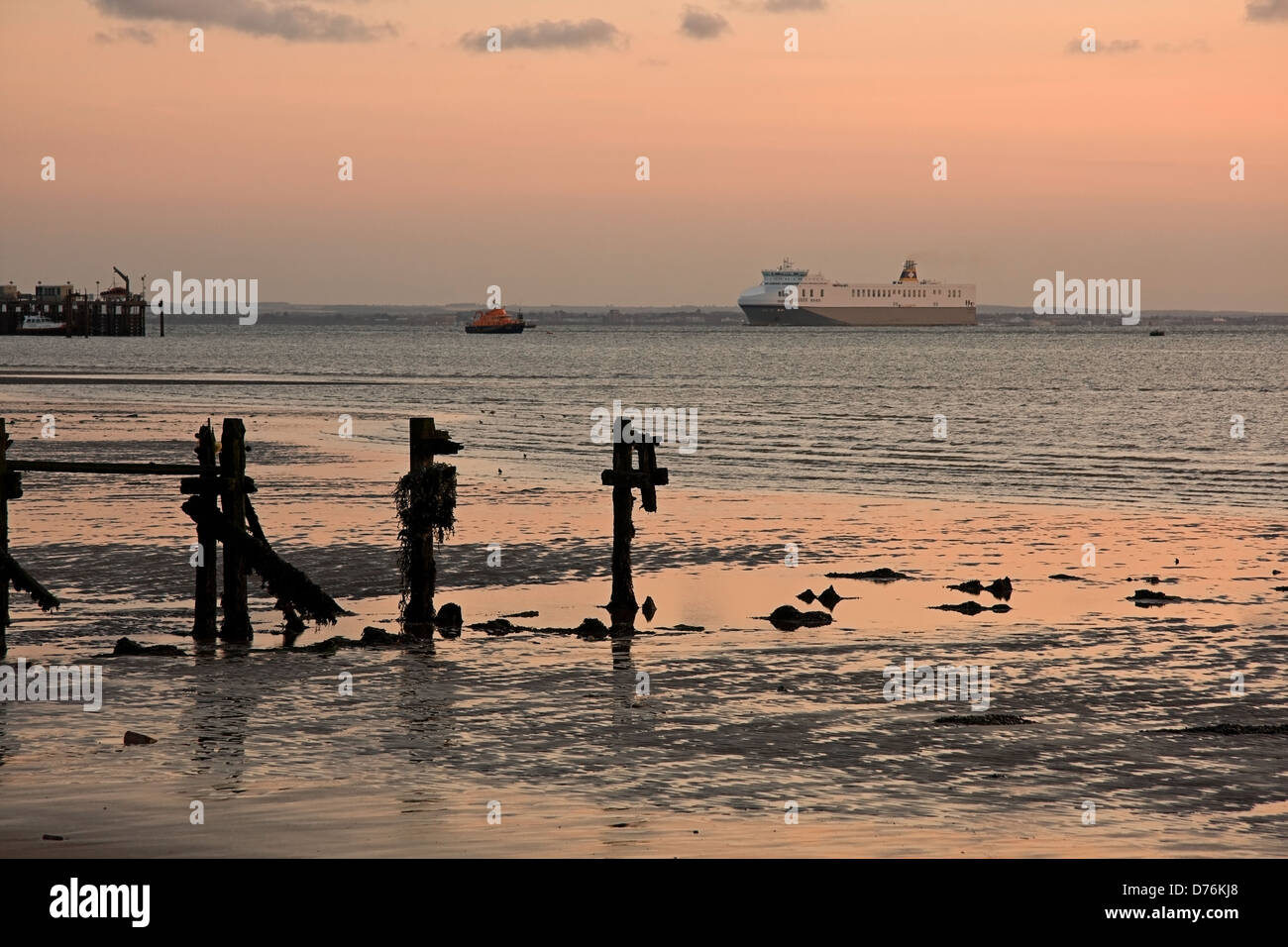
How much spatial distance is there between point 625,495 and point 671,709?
5.67 metres

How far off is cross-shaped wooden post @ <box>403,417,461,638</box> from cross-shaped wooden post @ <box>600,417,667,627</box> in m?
2.05

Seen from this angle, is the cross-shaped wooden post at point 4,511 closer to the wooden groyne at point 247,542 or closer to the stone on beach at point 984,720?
the wooden groyne at point 247,542

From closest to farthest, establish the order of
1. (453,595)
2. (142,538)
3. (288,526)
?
(453,595) → (142,538) → (288,526)

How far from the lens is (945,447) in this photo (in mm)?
46656

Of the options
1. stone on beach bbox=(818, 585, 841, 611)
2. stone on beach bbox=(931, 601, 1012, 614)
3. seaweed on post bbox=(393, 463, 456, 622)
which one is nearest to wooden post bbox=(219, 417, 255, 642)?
seaweed on post bbox=(393, 463, 456, 622)

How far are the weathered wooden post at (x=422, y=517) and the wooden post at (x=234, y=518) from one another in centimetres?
183

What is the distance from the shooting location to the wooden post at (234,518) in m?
16.1

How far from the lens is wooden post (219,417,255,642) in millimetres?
16078

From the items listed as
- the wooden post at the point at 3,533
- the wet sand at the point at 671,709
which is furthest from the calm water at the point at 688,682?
the wooden post at the point at 3,533

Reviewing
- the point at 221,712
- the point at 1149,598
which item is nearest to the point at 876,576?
the point at 1149,598

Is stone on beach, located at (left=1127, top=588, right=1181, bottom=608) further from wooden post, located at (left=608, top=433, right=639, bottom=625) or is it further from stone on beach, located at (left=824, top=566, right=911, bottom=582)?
wooden post, located at (left=608, top=433, right=639, bottom=625)
